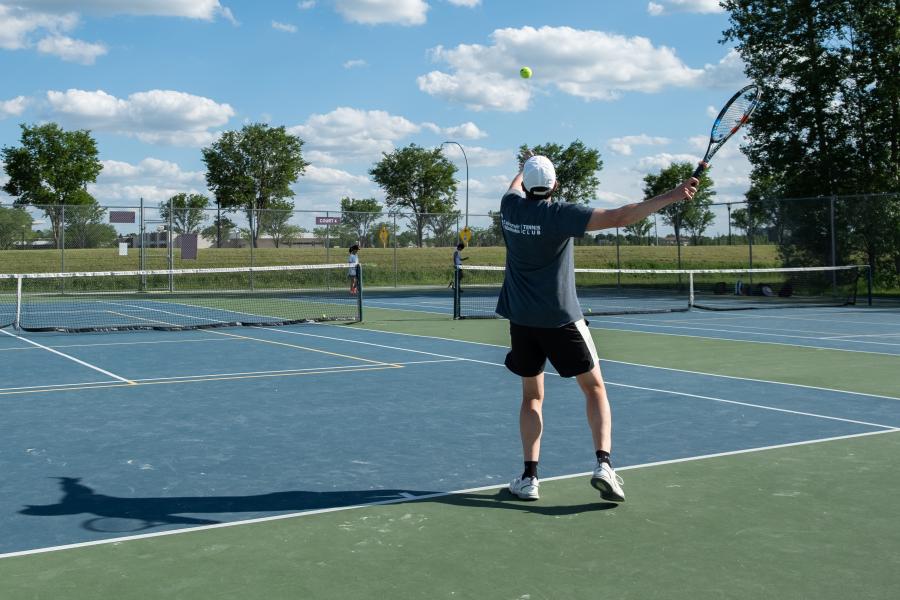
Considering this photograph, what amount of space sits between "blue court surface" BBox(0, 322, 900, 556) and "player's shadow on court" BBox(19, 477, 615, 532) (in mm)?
18

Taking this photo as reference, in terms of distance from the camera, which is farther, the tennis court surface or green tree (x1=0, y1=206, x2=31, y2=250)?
green tree (x1=0, y1=206, x2=31, y2=250)

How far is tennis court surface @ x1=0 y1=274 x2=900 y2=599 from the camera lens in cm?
378

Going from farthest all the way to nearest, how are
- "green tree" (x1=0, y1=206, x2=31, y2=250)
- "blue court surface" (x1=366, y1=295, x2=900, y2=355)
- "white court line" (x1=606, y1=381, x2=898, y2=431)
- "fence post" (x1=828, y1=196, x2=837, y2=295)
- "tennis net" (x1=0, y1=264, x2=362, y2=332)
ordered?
"green tree" (x1=0, y1=206, x2=31, y2=250) → "fence post" (x1=828, y1=196, x2=837, y2=295) → "tennis net" (x1=0, y1=264, x2=362, y2=332) → "blue court surface" (x1=366, y1=295, x2=900, y2=355) → "white court line" (x1=606, y1=381, x2=898, y2=431)

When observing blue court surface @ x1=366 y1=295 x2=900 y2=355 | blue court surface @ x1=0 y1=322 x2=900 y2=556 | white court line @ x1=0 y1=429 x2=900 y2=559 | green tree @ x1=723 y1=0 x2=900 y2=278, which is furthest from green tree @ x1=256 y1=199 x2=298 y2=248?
white court line @ x1=0 y1=429 x2=900 y2=559

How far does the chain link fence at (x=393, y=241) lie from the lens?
28.4m

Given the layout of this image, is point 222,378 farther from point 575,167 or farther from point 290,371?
point 575,167

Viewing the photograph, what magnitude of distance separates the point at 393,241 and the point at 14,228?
13338mm

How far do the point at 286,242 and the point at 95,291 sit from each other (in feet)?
24.4

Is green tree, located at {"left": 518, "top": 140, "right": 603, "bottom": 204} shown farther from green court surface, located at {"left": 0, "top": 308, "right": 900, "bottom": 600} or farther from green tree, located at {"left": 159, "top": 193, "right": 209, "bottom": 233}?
green court surface, located at {"left": 0, "top": 308, "right": 900, "bottom": 600}

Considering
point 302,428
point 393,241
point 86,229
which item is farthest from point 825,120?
point 302,428

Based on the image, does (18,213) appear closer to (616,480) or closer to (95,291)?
(95,291)

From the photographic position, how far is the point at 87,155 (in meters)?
64.3

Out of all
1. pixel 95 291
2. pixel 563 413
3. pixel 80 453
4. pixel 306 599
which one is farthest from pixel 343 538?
pixel 95 291

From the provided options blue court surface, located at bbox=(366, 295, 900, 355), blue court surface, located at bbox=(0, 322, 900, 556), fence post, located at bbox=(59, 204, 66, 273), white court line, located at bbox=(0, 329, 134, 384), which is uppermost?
fence post, located at bbox=(59, 204, 66, 273)
